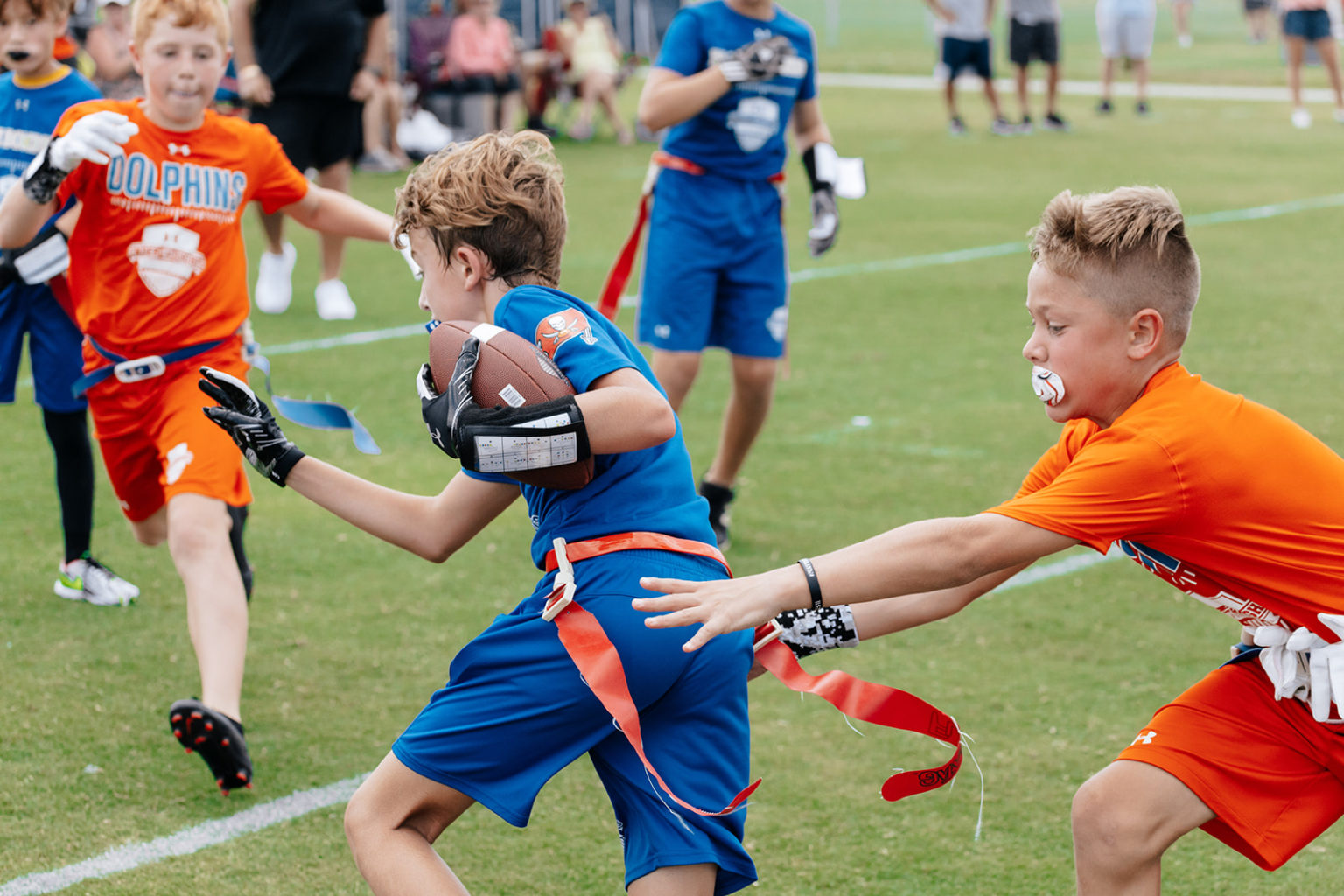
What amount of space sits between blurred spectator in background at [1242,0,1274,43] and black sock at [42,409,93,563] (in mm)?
35077

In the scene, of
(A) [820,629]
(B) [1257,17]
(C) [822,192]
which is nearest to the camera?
(A) [820,629]

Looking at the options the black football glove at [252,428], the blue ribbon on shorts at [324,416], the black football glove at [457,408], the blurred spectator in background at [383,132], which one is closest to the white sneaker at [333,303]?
the blue ribbon on shorts at [324,416]

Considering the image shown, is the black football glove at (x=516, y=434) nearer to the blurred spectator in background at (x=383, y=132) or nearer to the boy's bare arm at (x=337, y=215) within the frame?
the boy's bare arm at (x=337, y=215)

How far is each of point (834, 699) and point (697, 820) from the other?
0.31m

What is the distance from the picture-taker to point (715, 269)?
234 inches

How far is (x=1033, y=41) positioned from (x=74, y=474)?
16.0 meters

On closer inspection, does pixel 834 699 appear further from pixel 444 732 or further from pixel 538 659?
pixel 444 732

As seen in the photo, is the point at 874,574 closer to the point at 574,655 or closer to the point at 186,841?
the point at 574,655

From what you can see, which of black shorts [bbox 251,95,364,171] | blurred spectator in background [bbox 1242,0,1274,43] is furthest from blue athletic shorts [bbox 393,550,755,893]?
blurred spectator in background [bbox 1242,0,1274,43]

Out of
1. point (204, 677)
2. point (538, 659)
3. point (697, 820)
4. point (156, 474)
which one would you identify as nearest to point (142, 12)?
point (156, 474)

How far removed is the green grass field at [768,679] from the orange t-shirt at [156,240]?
1.07 m

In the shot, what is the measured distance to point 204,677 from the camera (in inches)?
154

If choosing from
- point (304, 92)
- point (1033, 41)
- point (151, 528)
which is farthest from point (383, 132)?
point (151, 528)

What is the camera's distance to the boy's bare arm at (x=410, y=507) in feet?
9.59
